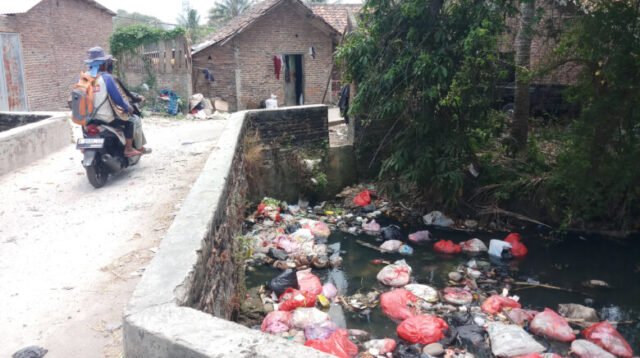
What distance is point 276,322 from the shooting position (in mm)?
4430

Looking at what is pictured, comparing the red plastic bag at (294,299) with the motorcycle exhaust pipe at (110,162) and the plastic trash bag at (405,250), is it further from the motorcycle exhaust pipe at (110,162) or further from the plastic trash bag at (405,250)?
the motorcycle exhaust pipe at (110,162)

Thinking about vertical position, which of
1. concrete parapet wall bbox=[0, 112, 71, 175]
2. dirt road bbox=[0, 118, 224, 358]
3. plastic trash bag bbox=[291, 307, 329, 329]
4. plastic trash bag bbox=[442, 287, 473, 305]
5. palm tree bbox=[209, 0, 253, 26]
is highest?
palm tree bbox=[209, 0, 253, 26]

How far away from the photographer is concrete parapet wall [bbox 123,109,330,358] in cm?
188

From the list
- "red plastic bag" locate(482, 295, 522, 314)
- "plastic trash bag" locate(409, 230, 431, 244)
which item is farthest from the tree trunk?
"red plastic bag" locate(482, 295, 522, 314)

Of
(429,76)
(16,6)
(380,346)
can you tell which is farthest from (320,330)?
(16,6)

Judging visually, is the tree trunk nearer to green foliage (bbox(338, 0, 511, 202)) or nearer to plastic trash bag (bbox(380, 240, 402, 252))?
green foliage (bbox(338, 0, 511, 202))

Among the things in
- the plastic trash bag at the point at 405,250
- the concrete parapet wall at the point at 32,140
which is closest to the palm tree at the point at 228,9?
the concrete parapet wall at the point at 32,140

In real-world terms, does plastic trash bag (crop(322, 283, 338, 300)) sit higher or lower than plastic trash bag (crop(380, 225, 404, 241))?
lower

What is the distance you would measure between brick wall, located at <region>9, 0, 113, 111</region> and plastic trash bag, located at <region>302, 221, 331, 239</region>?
412 inches

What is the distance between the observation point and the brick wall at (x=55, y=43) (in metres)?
13.9

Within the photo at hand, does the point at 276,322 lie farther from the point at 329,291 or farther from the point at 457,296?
the point at 457,296

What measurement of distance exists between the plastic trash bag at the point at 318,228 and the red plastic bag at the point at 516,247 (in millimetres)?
2591

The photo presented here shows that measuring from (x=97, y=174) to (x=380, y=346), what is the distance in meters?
3.92

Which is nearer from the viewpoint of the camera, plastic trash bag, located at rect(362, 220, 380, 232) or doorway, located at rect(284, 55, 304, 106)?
plastic trash bag, located at rect(362, 220, 380, 232)
